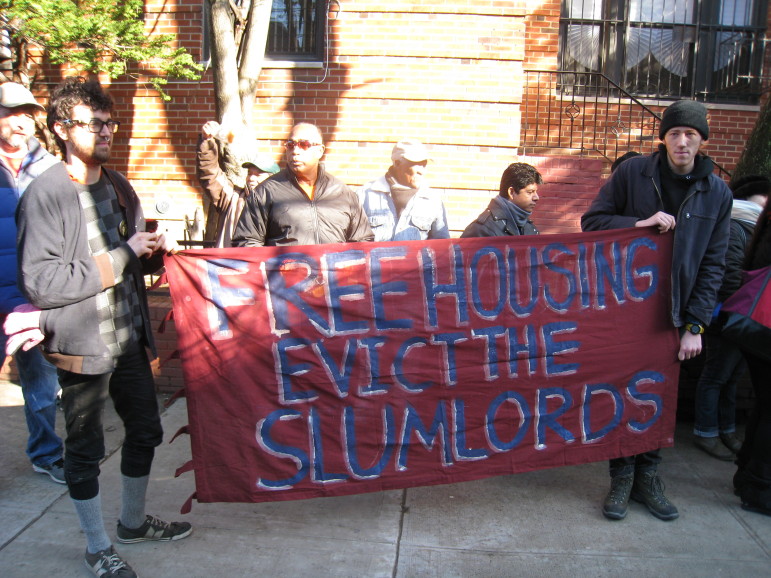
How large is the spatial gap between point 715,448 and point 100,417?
3538mm

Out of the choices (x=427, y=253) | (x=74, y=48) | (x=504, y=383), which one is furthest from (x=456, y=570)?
(x=74, y=48)

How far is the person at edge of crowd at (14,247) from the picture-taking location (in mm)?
3562

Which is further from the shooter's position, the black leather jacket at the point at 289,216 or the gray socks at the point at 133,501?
the black leather jacket at the point at 289,216

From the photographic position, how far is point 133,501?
3.23 metres

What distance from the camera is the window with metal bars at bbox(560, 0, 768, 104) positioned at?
8.87m

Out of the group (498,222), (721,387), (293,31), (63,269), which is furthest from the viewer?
(293,31)

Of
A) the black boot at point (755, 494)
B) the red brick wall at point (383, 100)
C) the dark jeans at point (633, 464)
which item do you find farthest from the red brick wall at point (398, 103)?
the black boot at point (755, 494)

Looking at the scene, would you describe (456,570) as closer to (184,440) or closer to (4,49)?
(184,440)

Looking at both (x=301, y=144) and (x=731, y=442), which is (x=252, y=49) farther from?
(x=731, y=442)

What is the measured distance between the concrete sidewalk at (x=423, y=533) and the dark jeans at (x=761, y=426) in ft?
0.76

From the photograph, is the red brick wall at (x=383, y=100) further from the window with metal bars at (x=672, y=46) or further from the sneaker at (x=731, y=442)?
the sneaker at (x=731, y=442)

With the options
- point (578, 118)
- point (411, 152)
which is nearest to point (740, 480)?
point (411, 152)

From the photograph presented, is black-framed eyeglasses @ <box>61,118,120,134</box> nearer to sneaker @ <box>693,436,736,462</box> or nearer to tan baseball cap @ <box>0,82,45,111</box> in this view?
tan baseball cap @ <box>0,82,45,111</box>

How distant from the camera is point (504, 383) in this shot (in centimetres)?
360
